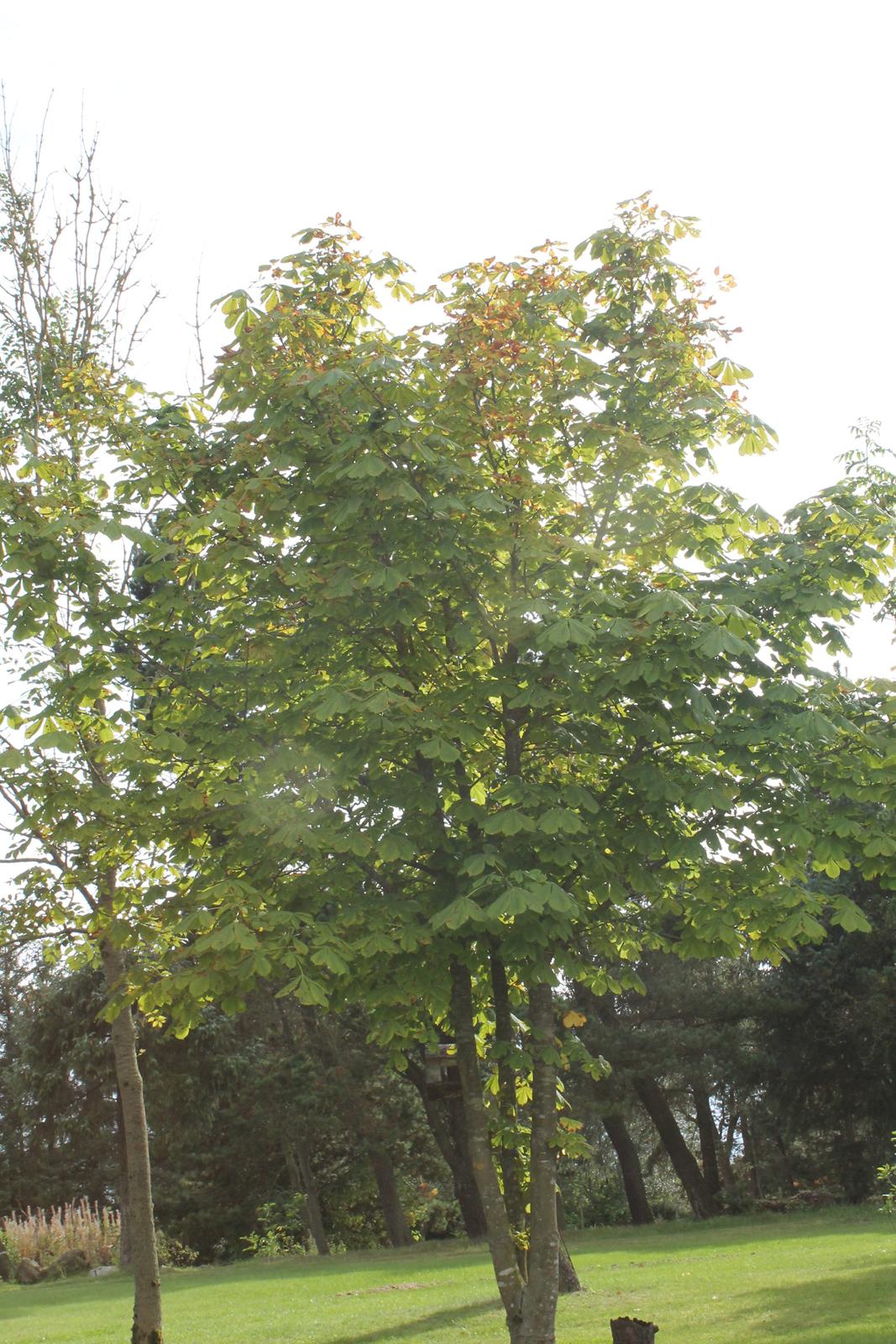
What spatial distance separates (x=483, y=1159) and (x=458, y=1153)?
16.5 meters

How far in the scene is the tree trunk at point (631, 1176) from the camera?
28.2m

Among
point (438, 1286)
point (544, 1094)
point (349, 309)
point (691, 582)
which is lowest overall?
point (438, 1286)

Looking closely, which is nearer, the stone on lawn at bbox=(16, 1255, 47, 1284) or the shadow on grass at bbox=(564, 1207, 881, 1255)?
the shadow on grass at bbox=(564, 1207, 881, 1255)

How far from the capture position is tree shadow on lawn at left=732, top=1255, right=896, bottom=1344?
10070 mm

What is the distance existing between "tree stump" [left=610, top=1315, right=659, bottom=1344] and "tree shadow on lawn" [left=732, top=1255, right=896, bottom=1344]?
2.51 metres

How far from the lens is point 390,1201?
25.1m

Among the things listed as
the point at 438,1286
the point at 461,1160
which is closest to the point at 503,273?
the point at 438,1286

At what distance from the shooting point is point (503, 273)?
8.36 metres

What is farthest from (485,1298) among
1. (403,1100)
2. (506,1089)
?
(403,1100)

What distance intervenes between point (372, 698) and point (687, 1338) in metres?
7.07

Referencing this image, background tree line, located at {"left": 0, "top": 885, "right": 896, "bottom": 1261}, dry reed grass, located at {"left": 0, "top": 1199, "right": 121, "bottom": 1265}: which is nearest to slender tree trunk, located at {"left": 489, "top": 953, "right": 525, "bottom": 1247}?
background tree line, located at {"left": 0, "top": 885, "right": 896, "bottom": 1261}

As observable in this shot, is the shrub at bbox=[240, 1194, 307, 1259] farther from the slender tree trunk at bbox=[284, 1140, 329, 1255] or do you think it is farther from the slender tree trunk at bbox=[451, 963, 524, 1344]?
the slender tree trunk at bbox=[451, 963, 524, 1344]

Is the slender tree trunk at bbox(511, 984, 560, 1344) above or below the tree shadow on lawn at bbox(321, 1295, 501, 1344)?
above

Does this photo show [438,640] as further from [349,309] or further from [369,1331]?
[369,1331]
